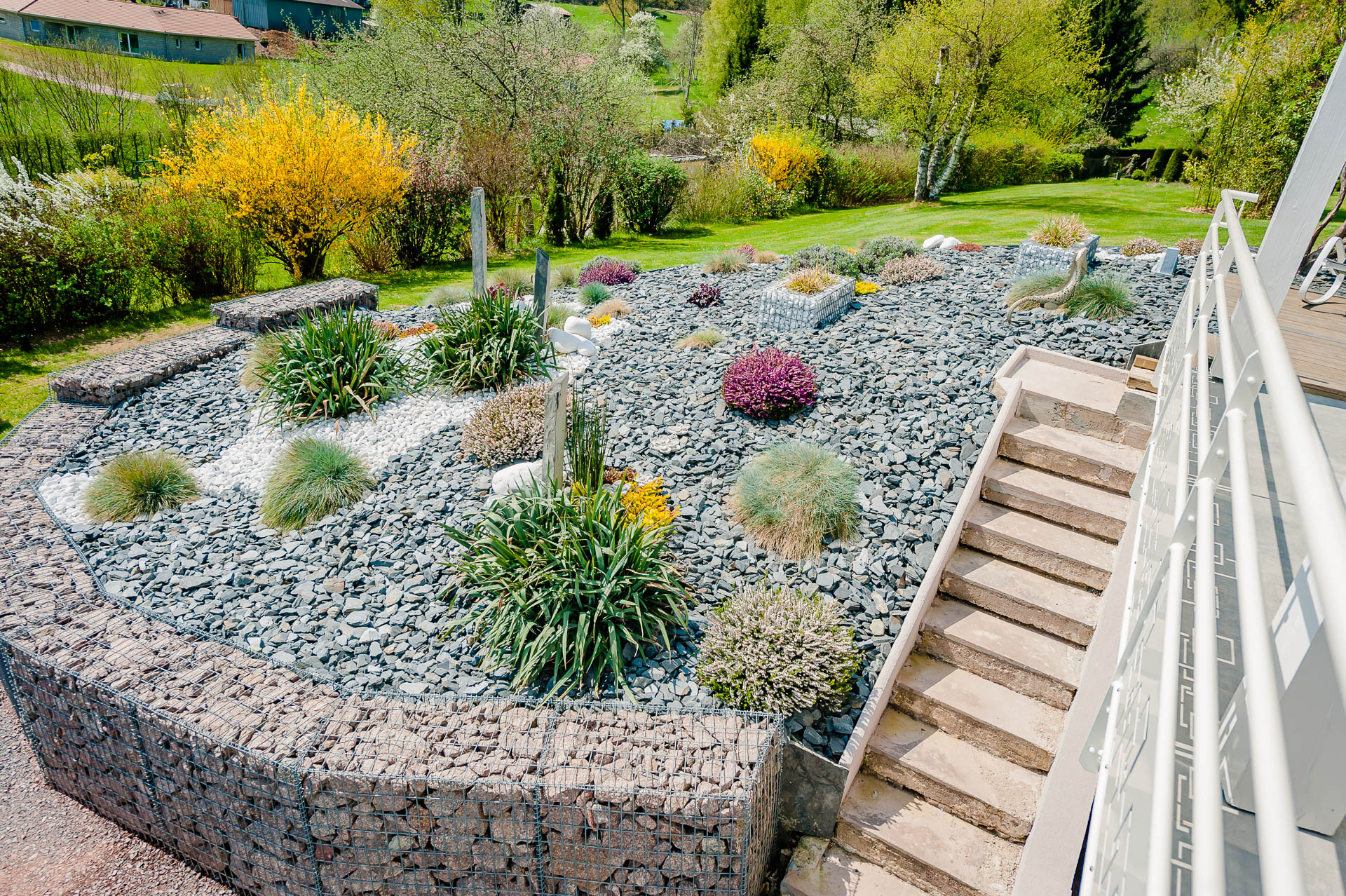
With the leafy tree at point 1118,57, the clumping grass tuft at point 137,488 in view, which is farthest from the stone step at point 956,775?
the leafy tree at point 1118,57

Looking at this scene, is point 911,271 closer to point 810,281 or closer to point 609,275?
point 810,281

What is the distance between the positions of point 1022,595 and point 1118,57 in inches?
1451

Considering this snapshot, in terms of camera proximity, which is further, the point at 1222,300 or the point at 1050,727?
the point at 1050,727

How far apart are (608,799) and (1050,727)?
9.71ft

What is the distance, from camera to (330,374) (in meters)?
7.54

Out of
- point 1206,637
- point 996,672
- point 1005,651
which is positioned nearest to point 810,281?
point 1005,651

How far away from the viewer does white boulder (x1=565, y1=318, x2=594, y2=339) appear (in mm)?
9250

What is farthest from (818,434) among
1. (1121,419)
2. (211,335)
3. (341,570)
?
(211,335)

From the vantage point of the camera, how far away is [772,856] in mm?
4438

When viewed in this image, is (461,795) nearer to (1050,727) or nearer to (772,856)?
(772,856)

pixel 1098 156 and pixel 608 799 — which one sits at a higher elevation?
pixel 1098 156

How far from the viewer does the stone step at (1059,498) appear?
561cm

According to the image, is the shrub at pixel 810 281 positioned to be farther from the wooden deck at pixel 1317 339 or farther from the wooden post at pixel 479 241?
the wooden deck at pixel 1317 339

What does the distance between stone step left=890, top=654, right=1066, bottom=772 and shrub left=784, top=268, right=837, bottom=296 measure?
199 inches
